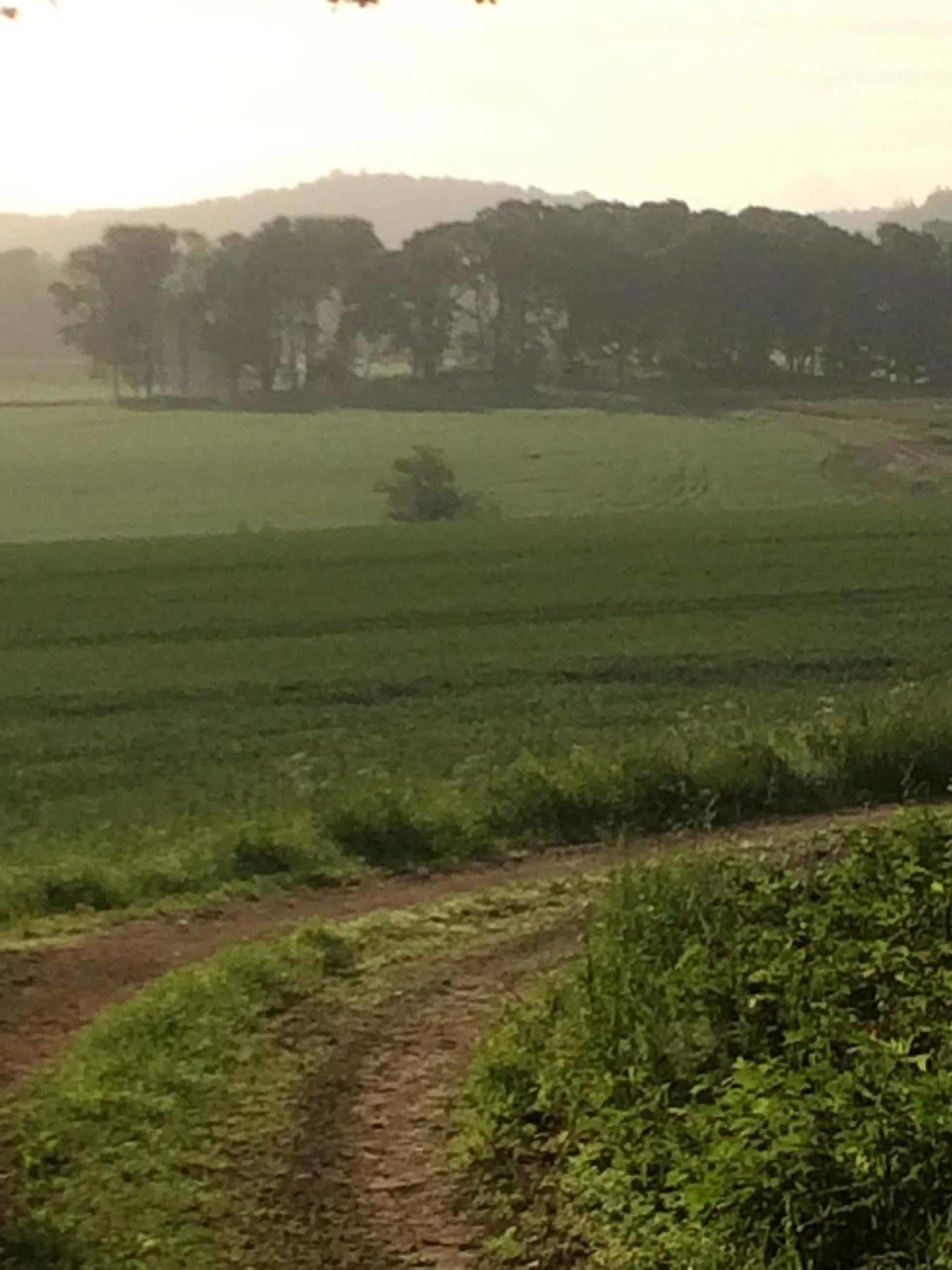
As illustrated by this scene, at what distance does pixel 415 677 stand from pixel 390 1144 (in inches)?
714

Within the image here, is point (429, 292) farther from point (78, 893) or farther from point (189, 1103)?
point (189, 1103)

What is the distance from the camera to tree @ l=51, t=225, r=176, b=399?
3413 inches

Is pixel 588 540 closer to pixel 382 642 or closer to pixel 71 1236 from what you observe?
pixel 382 642

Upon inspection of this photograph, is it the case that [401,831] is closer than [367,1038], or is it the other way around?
[367,1038]

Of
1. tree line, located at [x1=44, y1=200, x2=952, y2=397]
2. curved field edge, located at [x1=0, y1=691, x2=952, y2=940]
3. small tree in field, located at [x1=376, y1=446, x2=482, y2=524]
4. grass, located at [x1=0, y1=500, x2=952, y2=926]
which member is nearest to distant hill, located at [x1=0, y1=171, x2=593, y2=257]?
tree line, located at [x1=44, y1=200, x2=952, y2=397]

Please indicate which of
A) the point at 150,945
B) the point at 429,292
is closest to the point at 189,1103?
the point at 150,945

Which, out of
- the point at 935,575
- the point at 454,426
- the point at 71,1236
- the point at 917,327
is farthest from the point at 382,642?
the point at 917,327

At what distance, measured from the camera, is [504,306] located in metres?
86.4

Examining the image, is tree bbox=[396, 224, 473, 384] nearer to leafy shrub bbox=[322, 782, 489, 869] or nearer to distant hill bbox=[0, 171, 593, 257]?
distant hill bbox=[0, 171, 593, 257]

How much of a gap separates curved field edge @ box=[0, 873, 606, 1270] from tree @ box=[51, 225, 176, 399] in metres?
78.6

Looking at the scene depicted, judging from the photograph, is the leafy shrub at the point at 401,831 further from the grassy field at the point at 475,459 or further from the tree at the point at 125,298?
the tree at the point at 125,298

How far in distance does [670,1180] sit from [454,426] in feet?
223

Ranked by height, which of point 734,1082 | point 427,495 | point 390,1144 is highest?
point 734,1082

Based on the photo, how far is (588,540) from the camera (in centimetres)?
4041
